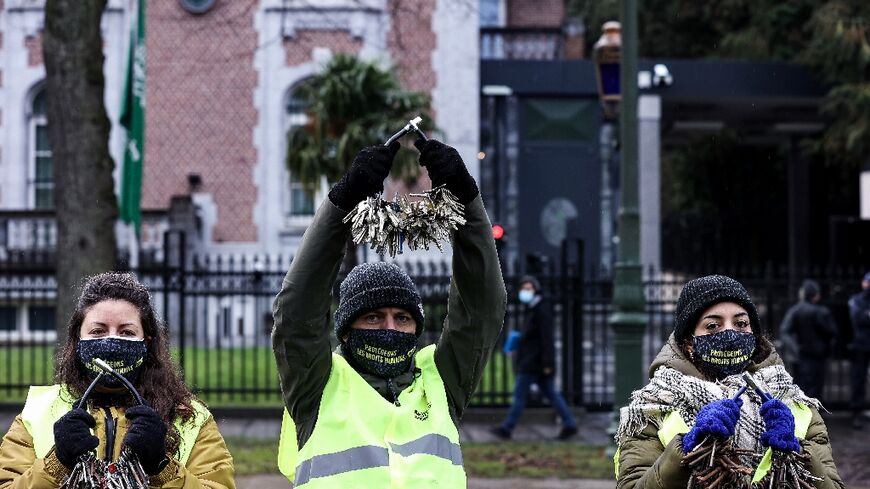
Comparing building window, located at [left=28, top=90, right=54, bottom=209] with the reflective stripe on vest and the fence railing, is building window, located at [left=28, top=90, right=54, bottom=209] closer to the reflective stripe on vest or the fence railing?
the fence railing

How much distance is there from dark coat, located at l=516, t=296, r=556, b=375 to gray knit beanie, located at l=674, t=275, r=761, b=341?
26.3ft

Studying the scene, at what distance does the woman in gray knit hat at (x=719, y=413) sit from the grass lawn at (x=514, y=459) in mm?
6227

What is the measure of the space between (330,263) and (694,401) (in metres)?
1.24

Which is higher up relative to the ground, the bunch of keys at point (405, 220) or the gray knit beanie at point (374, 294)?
the bunch of keys at point (405, 220)

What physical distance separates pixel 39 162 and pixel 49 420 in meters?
19.7

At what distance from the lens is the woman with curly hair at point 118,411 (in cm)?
337

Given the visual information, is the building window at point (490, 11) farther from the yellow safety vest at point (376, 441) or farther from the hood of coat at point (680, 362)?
the yellow safety vest at point (376, 441)

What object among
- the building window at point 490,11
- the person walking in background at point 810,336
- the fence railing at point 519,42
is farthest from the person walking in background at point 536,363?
the building window at point 490,11

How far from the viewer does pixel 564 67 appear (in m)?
22.1

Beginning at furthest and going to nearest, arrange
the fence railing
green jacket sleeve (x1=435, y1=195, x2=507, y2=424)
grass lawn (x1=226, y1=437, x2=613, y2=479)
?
1. the fence railing
2. grass lawn (x1=226, y1=437, x2=613, y2=479)
3. green jacket sleeve (x1=435, y1=195, x2=507, y2=424)

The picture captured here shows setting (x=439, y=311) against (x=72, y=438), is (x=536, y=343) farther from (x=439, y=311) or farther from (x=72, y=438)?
(x=72, y=438)

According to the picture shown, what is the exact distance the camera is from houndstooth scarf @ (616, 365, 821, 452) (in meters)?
3.63


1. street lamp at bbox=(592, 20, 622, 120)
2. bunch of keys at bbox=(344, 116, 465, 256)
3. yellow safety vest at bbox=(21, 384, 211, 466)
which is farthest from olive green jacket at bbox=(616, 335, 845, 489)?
street lamp at bbox=(592, 20, 622, 120)

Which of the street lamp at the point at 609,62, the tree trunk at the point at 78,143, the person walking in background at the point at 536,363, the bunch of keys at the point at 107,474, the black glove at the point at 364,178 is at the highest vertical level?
the street lamp at the point at 609,62
